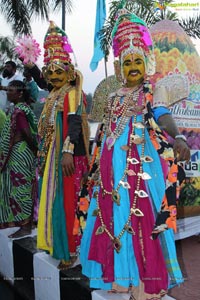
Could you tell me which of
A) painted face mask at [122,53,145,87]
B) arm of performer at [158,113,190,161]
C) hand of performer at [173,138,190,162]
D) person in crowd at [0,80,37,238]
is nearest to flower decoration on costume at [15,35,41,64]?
person in crowd at [0,80,37,238]

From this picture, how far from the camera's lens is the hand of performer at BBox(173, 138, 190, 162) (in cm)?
209

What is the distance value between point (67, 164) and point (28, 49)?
134 cm

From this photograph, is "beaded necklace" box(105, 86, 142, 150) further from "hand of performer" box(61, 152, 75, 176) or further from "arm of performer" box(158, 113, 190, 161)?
"hand of performer" box(61, 152, 75, 176)

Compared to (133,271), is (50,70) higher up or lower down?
higher up

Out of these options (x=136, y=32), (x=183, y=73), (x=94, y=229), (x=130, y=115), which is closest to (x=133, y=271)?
(x=94, y=229)

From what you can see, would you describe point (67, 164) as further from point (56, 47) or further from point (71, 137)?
point (56, 47)

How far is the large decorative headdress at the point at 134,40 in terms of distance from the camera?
242 cm

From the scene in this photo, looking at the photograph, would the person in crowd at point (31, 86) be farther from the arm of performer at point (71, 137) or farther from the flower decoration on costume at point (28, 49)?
the arm of performer at point (71, 137)

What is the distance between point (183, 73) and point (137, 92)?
1.34 meters

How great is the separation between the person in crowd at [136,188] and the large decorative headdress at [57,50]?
590 mm

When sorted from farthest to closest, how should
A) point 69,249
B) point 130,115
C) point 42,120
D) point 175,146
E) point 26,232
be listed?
point 26,232, point 42,120, point 69,249, point 130,115, point 175,146

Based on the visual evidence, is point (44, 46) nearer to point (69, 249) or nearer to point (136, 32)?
point (136, 32)

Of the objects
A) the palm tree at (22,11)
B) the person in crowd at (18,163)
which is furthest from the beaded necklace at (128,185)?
the palm tree at (22,11)

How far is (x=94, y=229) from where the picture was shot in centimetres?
242
